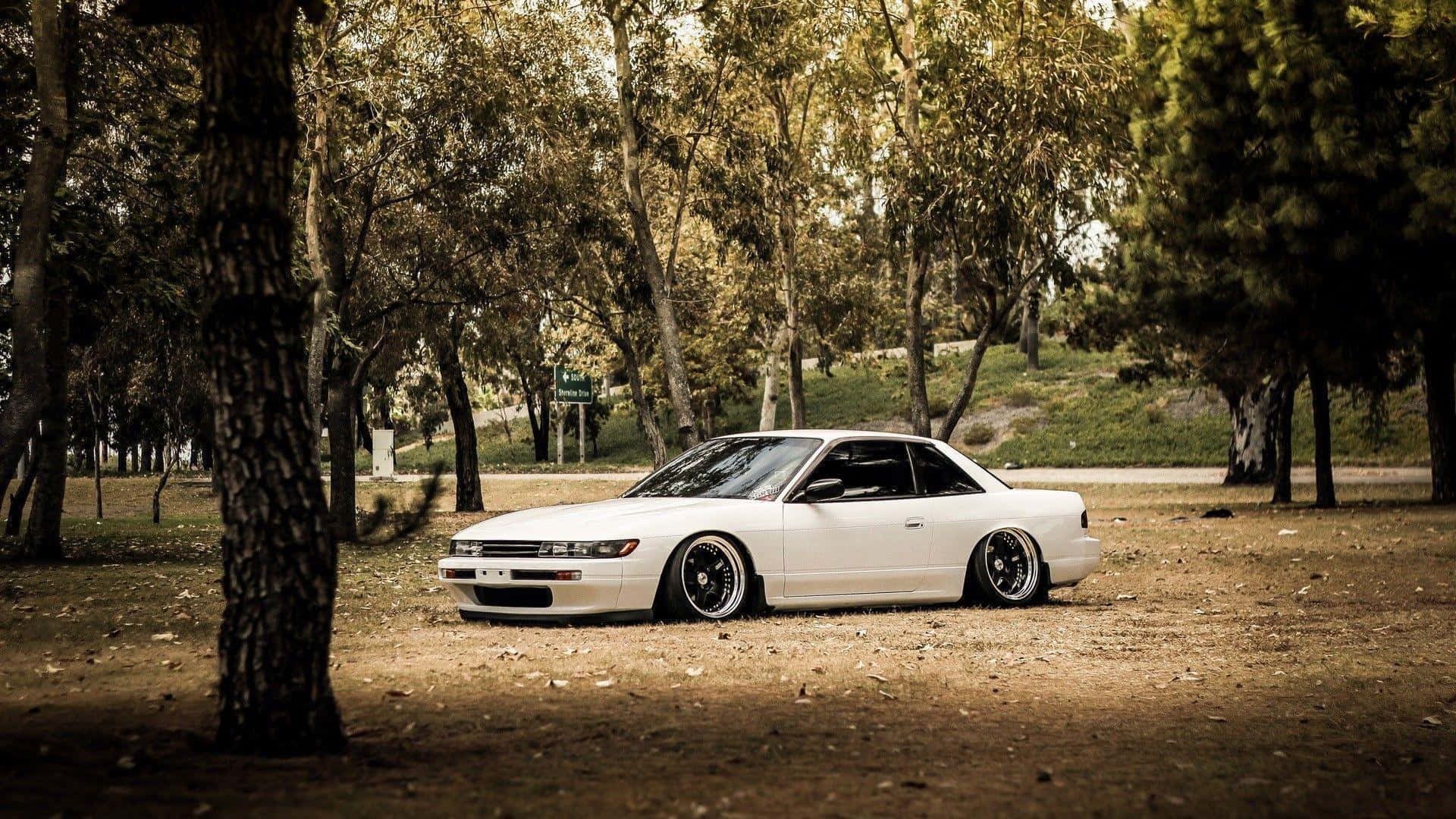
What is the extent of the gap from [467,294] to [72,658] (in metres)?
15.9

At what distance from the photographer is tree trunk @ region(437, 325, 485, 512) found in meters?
27.4

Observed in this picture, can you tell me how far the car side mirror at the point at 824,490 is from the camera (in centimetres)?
1147

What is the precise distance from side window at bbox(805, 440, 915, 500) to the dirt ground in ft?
3.09

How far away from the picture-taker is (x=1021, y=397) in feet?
188

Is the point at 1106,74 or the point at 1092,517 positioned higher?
the point at 1106,74

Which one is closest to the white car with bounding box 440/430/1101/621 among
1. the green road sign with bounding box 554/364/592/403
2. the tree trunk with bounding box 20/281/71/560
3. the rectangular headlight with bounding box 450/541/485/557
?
the rectangular headlight with bounding box 450/541/485/557

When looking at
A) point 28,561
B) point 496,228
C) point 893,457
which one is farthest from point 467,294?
point 893,457

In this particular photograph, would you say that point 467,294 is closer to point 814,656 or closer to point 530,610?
point 530,610

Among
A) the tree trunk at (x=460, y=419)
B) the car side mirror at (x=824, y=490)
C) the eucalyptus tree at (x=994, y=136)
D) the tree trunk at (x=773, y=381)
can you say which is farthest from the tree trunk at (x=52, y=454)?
the tree trunk at (x=773, y=381)

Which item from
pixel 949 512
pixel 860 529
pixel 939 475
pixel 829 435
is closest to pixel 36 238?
pixel 829 435

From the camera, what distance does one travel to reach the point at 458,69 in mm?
20766

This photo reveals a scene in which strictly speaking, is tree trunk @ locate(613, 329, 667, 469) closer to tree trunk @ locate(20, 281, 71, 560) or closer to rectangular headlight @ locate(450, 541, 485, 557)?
tree trunk @ locate(20, 281, 71, 560)

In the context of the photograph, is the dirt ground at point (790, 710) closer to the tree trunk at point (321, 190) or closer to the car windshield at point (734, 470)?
the car windshield at point (734, 470)

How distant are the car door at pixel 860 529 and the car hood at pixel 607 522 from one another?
50cm
